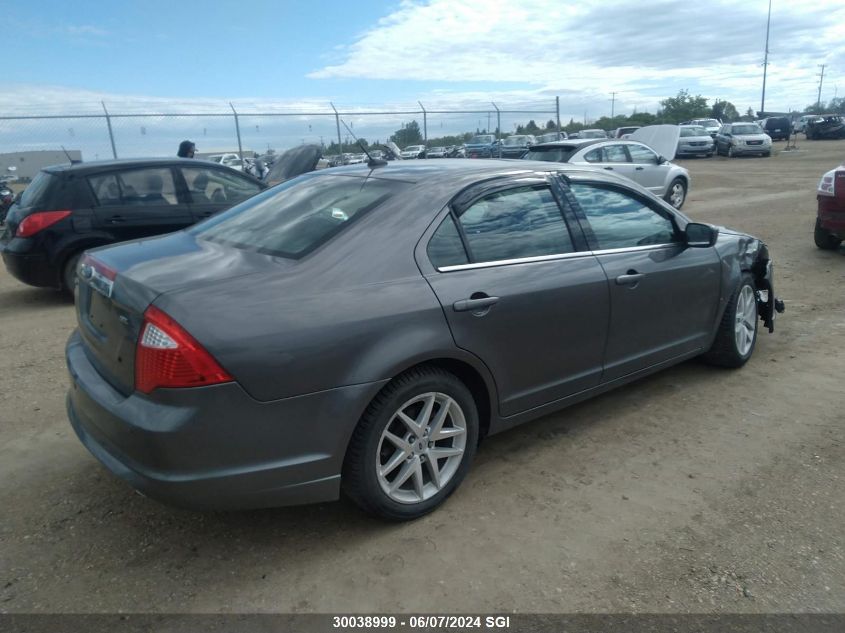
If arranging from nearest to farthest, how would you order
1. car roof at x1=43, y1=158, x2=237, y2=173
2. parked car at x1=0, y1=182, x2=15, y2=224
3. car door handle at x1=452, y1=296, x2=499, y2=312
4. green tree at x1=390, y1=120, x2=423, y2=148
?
car door handle at x1=452, y1=296, x2=499, y2=312
car roof at x1=43, y1=158, x2=237, y2=173
parked car at x1=0, y1=182, x2=15, y2=224
green tree at x1=390, y1=120, x2=423, y2=148

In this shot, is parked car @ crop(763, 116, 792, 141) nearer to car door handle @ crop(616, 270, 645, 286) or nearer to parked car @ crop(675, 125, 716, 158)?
parked car @ crop(675, 125, 716, 158)

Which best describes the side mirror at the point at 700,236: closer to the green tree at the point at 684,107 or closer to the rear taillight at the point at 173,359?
the rear taillight at the point at 173,359

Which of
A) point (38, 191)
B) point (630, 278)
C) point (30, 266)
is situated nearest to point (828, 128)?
point (630, 278)

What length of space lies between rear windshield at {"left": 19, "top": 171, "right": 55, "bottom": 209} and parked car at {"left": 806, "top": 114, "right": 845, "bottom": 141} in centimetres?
4707

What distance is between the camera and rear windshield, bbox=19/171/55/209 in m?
6.95

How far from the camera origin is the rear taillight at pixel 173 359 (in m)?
2.37

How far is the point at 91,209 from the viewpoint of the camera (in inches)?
278

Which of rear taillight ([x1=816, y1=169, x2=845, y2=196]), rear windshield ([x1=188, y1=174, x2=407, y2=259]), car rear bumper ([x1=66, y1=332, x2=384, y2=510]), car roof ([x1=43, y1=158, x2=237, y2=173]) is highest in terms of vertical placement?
car roof ([x1=43, y1=158, x2=237, y2=173])

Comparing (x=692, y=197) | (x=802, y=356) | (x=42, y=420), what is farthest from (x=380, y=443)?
(x=692, y=197)

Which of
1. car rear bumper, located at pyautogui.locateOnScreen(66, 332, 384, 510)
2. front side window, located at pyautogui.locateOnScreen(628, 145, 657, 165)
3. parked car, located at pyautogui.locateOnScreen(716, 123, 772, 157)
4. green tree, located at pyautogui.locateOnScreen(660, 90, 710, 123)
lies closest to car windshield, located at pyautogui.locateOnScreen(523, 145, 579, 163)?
front side window, located at pyautogui.locateOnScreen(628, 145, 657, 165)

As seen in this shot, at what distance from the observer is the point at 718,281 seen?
14.5 feet

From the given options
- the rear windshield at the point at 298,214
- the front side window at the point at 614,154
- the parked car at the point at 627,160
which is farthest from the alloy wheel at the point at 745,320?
the front side window at the point at 614,154

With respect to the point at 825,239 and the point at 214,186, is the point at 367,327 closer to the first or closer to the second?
the point at 214,186

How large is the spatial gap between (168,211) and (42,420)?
12.7 feet
